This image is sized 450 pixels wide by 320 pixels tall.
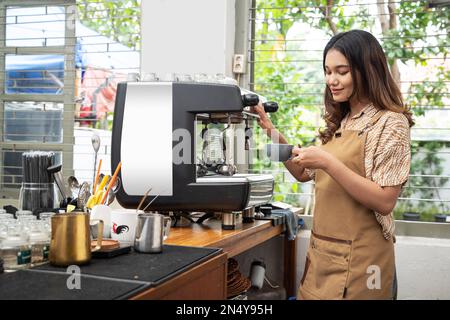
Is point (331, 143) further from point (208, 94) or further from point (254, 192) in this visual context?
point (208, 94)

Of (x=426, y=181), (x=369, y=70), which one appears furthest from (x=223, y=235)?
(x=426, y=181)

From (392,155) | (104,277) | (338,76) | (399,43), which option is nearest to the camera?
(104,277)

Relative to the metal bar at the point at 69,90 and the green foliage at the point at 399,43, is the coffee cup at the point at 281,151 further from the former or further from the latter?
the metal bar at the point at 69,90

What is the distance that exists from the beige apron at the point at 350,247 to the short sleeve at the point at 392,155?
52mm

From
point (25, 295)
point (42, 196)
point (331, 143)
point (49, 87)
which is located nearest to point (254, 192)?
point (331, 143)

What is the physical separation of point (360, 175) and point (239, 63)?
1.23 metres

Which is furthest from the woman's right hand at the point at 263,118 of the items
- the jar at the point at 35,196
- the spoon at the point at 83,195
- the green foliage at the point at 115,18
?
the green foliage at the point at 115,18

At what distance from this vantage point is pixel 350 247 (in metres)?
1.48

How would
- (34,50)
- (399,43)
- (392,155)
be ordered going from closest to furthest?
1. (392,155)
2. (399,43)
3. (34,50)

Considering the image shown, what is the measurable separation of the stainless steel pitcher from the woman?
0.51 m

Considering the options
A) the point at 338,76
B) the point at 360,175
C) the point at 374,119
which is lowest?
the point at 360,175

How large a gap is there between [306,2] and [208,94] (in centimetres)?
147

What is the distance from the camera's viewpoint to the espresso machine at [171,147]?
154cm

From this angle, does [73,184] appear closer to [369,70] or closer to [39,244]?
[39,244]
